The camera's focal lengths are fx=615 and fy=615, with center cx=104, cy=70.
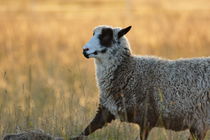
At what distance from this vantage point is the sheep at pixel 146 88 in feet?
24.1

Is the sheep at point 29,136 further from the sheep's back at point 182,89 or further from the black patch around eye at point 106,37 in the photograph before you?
the black patch around eye at point 106,37

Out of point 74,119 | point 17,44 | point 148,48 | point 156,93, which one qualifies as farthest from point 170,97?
point 17,44

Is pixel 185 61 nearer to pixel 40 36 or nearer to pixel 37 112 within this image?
pixel 37 112

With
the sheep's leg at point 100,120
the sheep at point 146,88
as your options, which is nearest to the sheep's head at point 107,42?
the sheep at point 146,88

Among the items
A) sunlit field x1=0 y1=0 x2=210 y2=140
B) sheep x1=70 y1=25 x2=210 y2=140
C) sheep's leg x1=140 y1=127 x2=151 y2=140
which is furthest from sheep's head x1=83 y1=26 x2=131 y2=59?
sheep's leg x1=140 y1=127 x2=151 y2=140

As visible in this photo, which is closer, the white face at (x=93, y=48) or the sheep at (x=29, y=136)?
the sheep at (x=29, y=136)

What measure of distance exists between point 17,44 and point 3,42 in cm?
41

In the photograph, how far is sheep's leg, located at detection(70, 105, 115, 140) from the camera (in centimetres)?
757

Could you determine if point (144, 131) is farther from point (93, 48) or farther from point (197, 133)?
point (93, 48)

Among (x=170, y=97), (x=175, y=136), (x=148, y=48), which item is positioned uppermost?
(x=148, y=48)

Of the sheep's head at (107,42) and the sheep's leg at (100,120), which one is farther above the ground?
the sheep's head at (107,42)

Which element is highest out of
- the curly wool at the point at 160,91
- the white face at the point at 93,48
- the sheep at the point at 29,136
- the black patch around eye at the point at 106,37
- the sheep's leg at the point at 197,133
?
the black patch around eye at the point at 106,37

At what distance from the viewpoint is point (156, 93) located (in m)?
7.41

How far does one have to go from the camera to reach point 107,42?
778 centimetres
